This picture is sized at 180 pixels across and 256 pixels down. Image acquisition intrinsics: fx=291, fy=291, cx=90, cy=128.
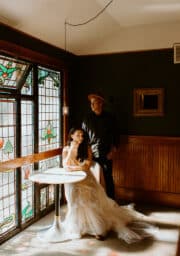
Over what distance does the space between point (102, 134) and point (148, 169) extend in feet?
3.07

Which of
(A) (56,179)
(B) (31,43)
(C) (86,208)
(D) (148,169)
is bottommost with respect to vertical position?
(C) (86,208)

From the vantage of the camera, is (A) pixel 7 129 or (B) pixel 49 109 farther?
(B) pixel 49 109

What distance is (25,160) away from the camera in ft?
11.6

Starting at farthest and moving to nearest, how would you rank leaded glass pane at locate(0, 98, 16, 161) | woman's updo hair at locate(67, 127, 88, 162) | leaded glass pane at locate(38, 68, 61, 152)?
leaded glass pane at locate(38, 68, 61, 152) < woman's updo hair at locate(67, 127, 88, 162) < leaded glass pane at locate(0, 98, 16, 161)

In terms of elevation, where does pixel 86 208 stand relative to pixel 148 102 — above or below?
below

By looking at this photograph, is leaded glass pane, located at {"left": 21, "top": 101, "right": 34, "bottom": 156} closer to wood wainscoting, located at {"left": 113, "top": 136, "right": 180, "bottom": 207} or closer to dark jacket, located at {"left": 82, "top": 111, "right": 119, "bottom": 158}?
dark jacket, located at {"left": 82, "top": 111, "right": 119, "bottom": 158}

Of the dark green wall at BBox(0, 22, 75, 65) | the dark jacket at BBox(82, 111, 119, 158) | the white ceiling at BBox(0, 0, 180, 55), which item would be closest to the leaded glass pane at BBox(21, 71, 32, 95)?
the dark green wall at BBox(0, 22, 75, 65)

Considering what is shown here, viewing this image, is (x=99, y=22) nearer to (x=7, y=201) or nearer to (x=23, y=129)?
Answer: (x=23, y=129)

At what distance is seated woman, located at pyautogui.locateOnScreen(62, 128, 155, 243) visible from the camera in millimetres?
3306

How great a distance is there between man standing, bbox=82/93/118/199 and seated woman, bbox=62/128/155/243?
73cm

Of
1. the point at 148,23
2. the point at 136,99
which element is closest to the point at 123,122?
the point at 136,99

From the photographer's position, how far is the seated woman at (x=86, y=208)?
331cm

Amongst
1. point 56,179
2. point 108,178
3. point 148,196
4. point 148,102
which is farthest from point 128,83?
point 56,179

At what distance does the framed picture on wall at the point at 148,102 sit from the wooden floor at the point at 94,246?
67.6 inches
